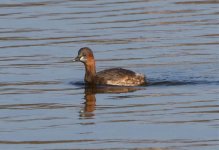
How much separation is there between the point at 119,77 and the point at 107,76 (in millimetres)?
236

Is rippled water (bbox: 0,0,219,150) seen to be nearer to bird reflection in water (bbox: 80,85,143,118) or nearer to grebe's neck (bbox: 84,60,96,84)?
bird reflection in water (bbox: 80,85,143,118)

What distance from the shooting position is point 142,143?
1339 cm

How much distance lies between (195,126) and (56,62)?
6.66 meters

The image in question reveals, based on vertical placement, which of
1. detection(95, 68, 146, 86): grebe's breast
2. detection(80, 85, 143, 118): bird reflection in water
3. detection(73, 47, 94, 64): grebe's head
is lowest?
detection(80, 85, 143, 118): bird reflection in water

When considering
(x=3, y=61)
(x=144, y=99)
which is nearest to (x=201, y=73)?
(x=144, y=99)

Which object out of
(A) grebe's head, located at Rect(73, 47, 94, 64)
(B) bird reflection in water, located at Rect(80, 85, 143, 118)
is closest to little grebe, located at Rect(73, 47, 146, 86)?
(A) grebe's head, located at Rect(73, 47, 94, 64)

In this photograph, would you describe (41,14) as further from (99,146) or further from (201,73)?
(99,146)

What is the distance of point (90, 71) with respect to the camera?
64.1ft

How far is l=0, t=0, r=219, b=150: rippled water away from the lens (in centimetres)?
1405

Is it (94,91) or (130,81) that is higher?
(130,81)

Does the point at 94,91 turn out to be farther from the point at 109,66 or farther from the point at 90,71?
the point at 109,66

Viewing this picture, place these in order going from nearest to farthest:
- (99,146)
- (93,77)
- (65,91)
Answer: (99,146), (65,91), (93,77)

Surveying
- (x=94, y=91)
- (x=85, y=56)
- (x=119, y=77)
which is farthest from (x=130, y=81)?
(x=85, y=56)

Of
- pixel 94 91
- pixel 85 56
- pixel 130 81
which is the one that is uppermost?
pixel 85 56
